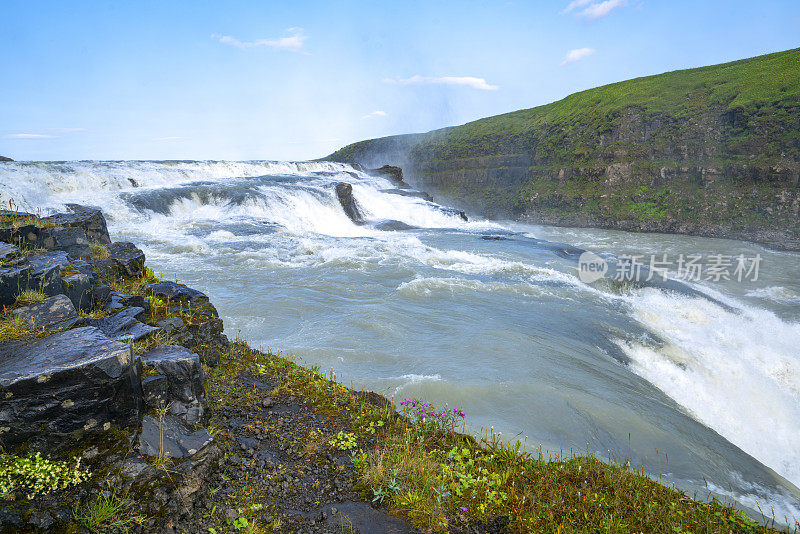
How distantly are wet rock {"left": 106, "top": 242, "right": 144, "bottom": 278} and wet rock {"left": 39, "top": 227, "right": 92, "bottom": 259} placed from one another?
1.40 feet

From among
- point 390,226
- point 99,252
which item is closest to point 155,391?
point 99,252

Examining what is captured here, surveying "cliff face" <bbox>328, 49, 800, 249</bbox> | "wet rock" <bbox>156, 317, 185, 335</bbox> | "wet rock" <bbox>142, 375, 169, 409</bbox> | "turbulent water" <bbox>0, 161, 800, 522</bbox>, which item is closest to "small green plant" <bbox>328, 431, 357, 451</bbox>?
"wet rock" <bbox>142, 375, 169, 409</bbox>

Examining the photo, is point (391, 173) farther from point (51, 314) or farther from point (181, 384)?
point (181, 384)

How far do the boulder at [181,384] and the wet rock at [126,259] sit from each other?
12.6 feet

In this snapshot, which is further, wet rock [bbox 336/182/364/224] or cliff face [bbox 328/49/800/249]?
cliff face [bbox 328/49/800/249]

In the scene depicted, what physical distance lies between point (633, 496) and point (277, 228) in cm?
2101

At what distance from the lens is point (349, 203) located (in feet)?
102

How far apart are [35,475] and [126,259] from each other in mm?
5187

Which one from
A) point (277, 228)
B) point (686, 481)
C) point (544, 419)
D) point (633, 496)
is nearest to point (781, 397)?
point (686, 481)

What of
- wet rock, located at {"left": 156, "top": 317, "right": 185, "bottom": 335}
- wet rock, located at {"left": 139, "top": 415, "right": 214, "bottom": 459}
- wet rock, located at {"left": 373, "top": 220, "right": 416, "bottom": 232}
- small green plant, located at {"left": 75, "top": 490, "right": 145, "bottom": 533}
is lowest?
wet rock, located at {"left": 373, "top": 220, "right": 416, "bottom": 232}

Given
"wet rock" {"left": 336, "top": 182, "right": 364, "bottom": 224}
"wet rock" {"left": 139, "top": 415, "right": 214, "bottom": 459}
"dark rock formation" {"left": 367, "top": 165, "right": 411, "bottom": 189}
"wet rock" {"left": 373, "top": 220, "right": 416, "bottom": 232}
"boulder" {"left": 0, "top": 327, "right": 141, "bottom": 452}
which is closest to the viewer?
"boulder" {"left": 0, "top": 327, "right": 141, "bottom": 452}

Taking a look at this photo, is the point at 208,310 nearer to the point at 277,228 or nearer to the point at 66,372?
the point at 66,372

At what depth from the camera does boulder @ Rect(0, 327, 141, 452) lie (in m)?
2.75

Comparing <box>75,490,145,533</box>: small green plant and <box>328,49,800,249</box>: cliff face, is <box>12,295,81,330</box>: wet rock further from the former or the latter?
<box>328,49,800,249</box>: cliff face
